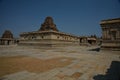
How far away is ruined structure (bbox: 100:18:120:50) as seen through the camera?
15.4 meters

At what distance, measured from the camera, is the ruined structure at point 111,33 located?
15.4 metres

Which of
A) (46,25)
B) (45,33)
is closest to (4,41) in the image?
(46,25)

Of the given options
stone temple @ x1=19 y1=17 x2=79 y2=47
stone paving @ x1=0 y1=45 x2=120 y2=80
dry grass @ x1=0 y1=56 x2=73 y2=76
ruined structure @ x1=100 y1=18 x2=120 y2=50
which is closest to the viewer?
stone paving @ x1=0 y1=45 x2=120 y2=80

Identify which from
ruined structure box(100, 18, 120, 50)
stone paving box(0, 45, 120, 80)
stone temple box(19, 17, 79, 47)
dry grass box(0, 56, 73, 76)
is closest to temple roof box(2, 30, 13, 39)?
stone temple box(19, 17, 79, 47)

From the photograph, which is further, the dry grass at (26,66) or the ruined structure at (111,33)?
the ruined structure at (111,33)

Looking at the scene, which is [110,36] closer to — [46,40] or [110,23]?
[110,23]

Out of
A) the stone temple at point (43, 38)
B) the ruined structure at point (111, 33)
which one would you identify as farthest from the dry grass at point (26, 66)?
the stone temple at point (43, 38)

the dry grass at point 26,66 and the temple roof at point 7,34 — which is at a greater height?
the temple roof at point 7,34

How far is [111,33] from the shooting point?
52.6 ft

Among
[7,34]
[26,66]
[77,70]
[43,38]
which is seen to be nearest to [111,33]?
[77,70]

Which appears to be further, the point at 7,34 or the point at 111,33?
the point at 7,34

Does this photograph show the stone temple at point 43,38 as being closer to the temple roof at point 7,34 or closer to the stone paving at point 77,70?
the stone paving at point 77,70

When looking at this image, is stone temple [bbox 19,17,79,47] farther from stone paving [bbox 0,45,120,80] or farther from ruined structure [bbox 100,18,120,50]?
stone paving [bbox 0,45,120,80]

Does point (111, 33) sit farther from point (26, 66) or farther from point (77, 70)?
point (26, 66)
